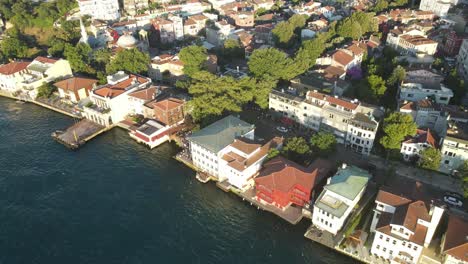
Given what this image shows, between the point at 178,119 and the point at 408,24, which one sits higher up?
the point at 408,24

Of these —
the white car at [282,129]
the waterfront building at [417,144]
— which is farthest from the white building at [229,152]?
the waterfront building at [417,144]

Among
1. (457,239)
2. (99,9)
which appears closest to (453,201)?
(457,239)

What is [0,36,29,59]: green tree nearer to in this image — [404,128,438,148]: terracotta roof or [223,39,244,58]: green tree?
[223,39,244,58]: green tree

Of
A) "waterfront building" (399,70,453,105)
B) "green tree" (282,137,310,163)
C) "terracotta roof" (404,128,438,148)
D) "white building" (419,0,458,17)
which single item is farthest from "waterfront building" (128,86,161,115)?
"white building" (419,0,458,17)

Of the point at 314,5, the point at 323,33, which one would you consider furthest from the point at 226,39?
the point at 314,5

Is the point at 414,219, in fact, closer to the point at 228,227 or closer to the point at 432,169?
the point at 432,169

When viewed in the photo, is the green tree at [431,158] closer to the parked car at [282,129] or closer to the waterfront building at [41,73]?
the parked car at [282,129]
